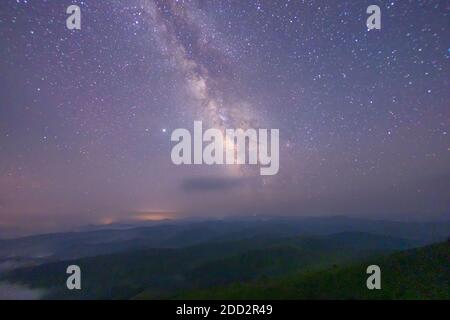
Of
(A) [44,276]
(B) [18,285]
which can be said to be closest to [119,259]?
(A) [44,276]
